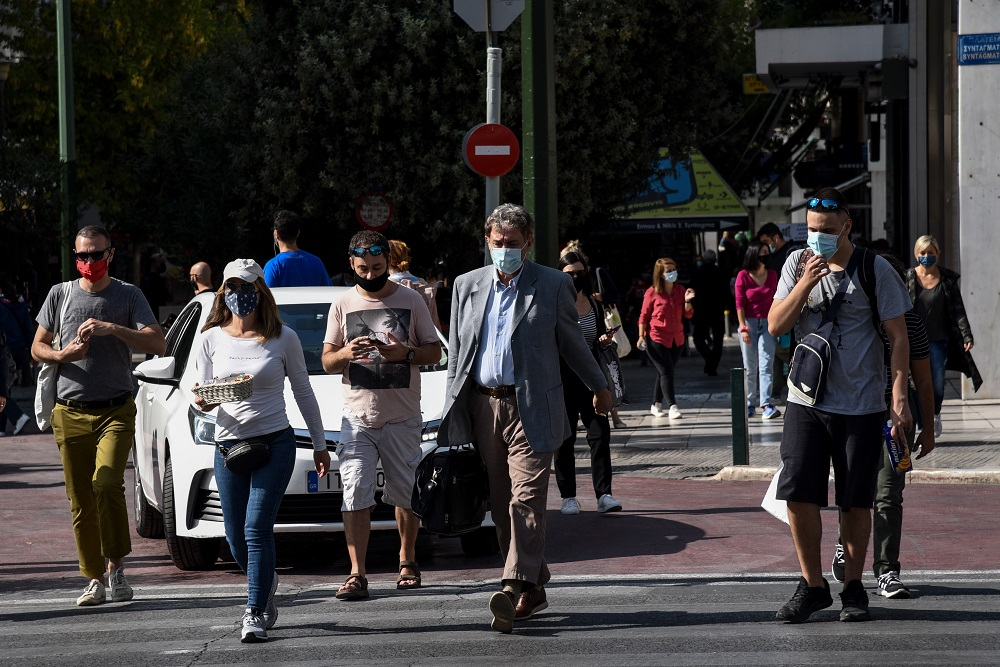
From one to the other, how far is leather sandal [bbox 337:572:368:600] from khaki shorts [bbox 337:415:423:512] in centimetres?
35

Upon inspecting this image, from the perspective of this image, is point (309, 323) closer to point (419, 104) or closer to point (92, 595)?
point (92, 595)

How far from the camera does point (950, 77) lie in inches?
788

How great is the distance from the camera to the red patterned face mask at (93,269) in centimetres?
743

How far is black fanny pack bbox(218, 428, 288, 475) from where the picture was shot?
6.50 metres

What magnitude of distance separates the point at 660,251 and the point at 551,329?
26.8m

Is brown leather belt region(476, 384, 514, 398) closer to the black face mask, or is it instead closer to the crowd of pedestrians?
the crowd of pedestrians

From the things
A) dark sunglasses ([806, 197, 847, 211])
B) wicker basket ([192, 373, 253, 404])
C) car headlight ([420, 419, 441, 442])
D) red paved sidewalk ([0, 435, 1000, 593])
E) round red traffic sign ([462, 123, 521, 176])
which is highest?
round red traffic sign ([462, 123, 521, 176])

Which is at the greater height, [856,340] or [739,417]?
[856,340]

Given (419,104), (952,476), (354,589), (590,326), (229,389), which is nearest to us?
(229,389)

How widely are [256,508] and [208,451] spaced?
1.72 meters

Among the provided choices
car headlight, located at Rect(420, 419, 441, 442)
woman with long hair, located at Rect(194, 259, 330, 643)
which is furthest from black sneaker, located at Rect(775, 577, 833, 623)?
car headlight, located at Rect(420, 419, 441, 442)

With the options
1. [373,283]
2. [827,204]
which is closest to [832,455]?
[827,204]

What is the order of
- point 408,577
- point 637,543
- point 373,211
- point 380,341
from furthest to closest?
point 373,211 → point 637,543 → point 408,577 → point 380,341

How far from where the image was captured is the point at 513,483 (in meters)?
6.76
